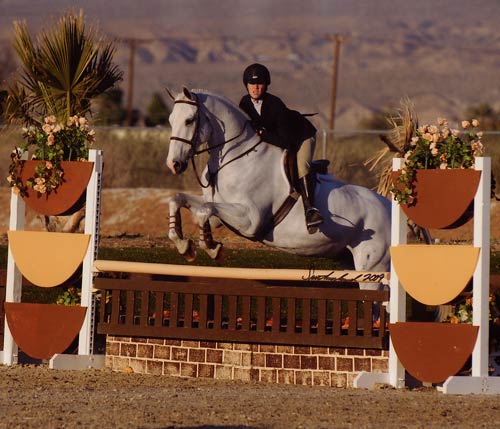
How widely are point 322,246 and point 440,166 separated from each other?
1849mm

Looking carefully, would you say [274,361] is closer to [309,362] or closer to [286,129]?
[309,362]

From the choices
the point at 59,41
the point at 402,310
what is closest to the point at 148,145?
the point at 59,41

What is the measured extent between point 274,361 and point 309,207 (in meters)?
1.40

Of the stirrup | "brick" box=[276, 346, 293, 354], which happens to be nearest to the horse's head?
the stirrup

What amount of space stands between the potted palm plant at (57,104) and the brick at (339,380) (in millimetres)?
2156

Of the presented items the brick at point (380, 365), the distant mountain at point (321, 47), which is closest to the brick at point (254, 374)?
the brick at point (380, 365)

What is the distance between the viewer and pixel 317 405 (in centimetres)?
671

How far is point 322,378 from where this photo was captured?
808cm

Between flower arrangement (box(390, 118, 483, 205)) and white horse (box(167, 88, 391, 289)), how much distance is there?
134 cm

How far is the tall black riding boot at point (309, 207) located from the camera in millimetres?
9148

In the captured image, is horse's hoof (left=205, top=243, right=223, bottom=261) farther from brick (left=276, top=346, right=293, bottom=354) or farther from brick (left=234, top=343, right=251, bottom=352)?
brick (left=276, top=346, right=293, bottom=354)

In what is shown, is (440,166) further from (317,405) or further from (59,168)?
(59,168)

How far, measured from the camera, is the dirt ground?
612 cm

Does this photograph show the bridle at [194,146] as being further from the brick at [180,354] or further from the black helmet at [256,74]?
the brick at [180,354]
